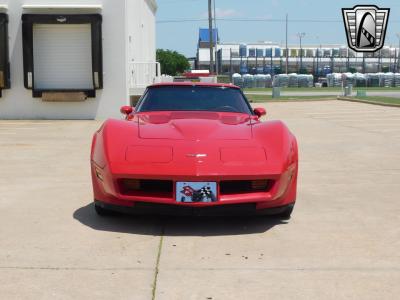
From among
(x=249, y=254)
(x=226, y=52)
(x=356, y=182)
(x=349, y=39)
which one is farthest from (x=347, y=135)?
(x=226, y=52)

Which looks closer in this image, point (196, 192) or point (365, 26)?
point (196, 192)

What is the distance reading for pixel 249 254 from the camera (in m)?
4.19

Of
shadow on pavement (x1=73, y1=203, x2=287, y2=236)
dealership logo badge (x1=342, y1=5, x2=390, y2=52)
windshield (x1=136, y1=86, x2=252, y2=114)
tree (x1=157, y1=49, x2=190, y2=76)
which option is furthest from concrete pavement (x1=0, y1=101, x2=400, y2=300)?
tree (x1=157, y1=49, x2=190, y2=76)

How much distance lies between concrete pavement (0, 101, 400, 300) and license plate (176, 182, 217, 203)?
31 centimetres

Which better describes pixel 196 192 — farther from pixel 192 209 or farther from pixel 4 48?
pixel 4 48

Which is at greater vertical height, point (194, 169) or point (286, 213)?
point (194, 169)

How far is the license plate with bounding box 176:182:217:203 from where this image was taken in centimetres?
455

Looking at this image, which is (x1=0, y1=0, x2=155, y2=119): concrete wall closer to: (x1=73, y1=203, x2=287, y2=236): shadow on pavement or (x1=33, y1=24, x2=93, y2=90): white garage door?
(x1=33, y1=24, x2=93, y2=90): white garage door

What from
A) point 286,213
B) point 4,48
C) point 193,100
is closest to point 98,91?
point 4,48

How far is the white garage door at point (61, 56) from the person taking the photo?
54.7 feet

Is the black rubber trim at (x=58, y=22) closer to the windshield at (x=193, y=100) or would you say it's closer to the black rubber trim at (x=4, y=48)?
the black rubber trim at (x=4, y=48)

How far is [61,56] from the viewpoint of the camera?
16750mm

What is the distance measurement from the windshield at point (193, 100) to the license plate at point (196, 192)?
1.84 meters

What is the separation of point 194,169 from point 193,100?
198cm
